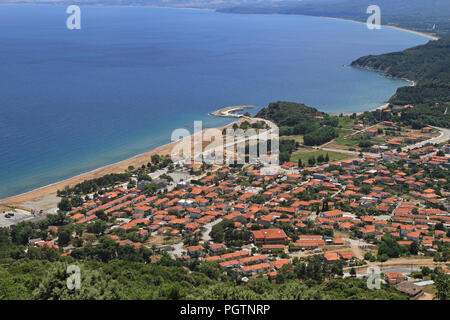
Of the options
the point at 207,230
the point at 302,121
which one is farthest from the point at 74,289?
the point at 302,121

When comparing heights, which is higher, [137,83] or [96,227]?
[137,83]

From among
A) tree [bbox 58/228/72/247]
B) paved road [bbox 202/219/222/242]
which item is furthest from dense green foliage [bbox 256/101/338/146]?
tree [bbox 58/228/72/247]

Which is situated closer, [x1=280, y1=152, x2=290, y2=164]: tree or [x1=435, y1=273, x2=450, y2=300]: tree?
[x1=435, y1=273, x2=450, y2=300]: tree

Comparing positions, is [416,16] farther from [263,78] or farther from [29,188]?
[29,188]

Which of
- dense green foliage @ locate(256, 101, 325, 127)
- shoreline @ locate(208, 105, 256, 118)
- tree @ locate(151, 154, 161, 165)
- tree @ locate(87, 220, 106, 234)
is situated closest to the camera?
tree @ locate(87, 220, 106, 234)

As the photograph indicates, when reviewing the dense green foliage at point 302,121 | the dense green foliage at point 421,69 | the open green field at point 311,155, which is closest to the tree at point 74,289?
the open green field at point 311,155

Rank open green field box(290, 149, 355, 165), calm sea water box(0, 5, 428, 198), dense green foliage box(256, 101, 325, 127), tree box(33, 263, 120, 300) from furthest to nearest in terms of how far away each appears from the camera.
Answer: dense green foliage box(256, 101, 325, 127), calm sea water box(0, 5, 428, 198), open green field box(290, 149, 355, 165), tree box(33, 263, 120, 300)

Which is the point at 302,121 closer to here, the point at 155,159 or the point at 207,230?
the point at 155,159

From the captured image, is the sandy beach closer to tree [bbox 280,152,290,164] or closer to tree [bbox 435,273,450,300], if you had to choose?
tree [bbox 280,152,290,164]
